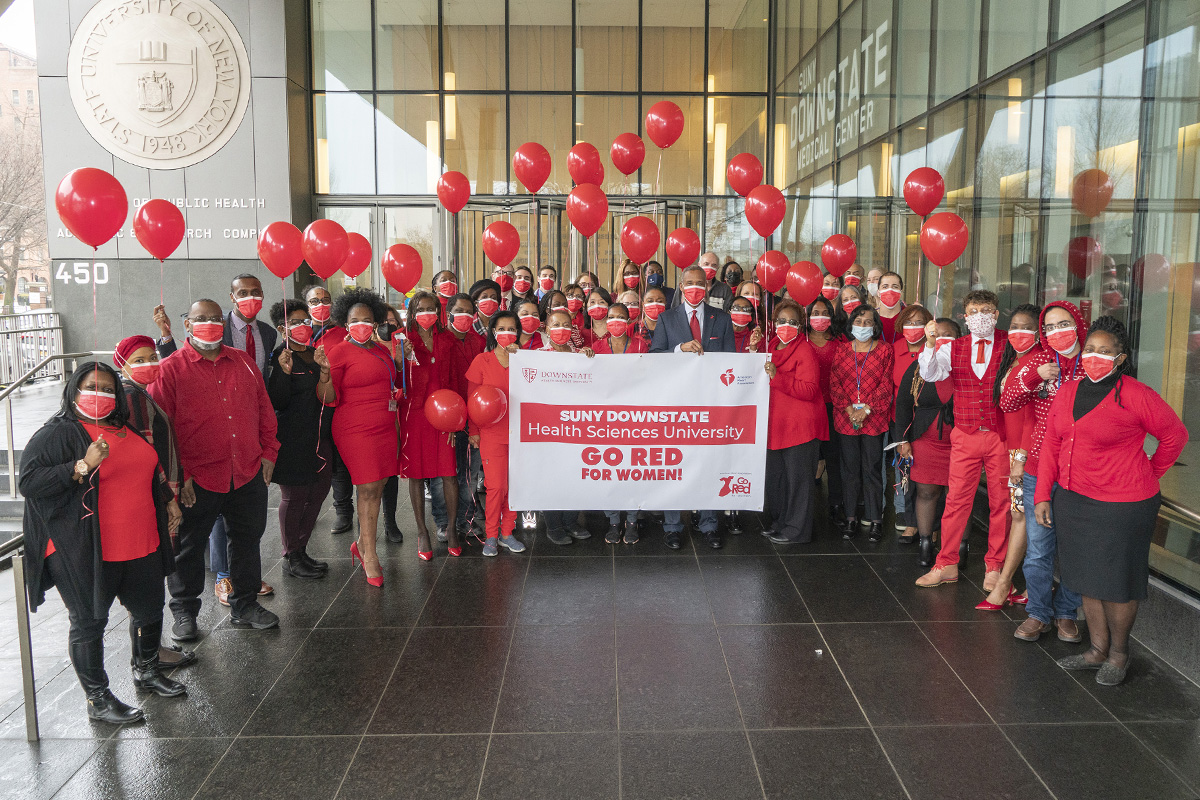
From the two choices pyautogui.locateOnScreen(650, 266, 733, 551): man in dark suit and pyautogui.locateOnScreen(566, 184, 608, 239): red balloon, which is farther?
pyautogui.locateOnScreen(566, 184, 608, 239): red balloon

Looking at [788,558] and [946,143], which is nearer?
[788,558]

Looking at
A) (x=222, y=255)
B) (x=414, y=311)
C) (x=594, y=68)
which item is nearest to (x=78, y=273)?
(x=222, y=255)

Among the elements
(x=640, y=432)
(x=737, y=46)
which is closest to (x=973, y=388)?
(x=640, y=432)

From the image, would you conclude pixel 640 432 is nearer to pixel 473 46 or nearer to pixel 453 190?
pixel 453 190

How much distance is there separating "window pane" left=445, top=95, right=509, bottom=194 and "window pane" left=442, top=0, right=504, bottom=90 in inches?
10.9

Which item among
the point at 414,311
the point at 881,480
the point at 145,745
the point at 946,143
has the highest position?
the point at 946,143

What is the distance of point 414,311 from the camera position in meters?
5.33

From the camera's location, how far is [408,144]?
13.2 metres

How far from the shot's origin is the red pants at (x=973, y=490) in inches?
183

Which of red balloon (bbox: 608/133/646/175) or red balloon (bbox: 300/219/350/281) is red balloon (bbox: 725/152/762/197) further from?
red balloon (bbox: 300/219/350/281)

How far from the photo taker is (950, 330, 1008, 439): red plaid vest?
4.60m

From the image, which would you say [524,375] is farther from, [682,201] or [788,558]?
[682,201]

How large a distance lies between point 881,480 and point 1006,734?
105 inches

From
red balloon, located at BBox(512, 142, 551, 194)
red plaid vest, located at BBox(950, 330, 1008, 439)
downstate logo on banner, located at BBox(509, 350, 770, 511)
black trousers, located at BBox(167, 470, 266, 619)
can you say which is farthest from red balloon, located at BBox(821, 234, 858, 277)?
black trousers, located at BBox(167, 470, 266, 619)
